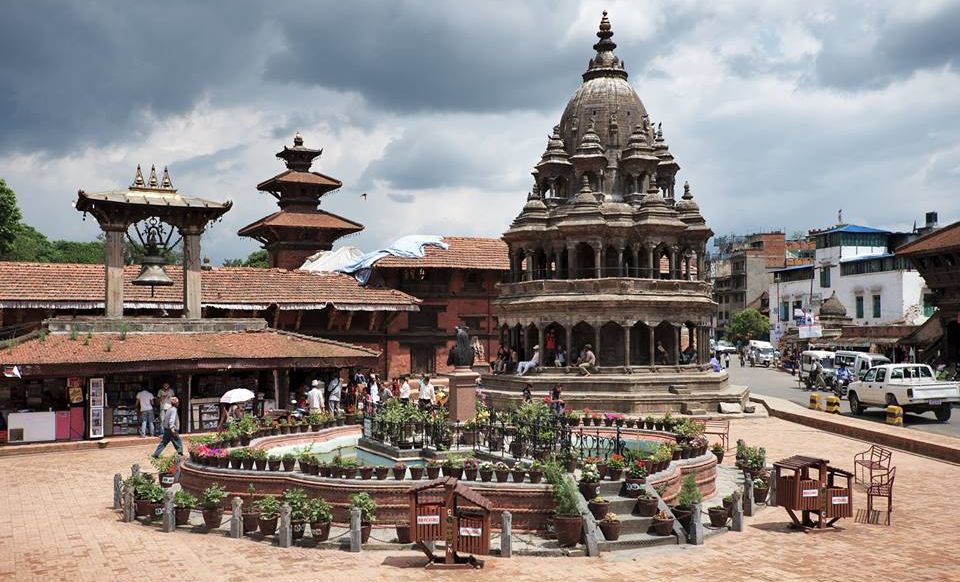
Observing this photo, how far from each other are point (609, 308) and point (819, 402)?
30.9 feet

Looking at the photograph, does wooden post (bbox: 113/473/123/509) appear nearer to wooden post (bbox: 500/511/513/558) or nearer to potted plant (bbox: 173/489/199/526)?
potted plant (bbox: 173/489/199/526)

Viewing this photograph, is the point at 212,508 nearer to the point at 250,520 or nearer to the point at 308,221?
the point at 250,520

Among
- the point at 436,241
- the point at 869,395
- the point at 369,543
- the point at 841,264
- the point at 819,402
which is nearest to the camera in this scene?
the point at 369,543

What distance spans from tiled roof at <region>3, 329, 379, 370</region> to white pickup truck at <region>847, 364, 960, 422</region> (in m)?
18.8

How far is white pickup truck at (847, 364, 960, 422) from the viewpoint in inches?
1169

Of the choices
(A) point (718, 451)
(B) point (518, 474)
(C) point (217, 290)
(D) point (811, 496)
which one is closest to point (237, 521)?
(B) point (518, 474)

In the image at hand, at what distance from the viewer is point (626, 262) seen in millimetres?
39906

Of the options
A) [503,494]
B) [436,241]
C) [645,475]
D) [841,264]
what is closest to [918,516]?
[645,475]

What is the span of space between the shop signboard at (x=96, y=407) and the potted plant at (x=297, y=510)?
1424 centimetres

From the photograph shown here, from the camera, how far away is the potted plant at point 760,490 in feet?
60.5

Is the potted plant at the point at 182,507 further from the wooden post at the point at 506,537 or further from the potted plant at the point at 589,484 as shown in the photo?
the potted plant at the point at 589,484

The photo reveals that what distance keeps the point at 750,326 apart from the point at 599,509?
8207cm

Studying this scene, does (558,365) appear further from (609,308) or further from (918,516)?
(918,516)

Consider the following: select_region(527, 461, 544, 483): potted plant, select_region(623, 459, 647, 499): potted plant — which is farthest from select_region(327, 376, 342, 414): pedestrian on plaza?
select_region(623, 459, 647, 499): potted plant
